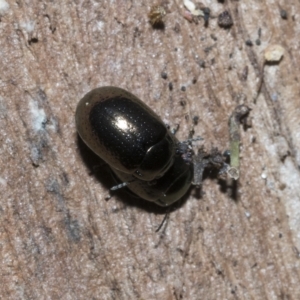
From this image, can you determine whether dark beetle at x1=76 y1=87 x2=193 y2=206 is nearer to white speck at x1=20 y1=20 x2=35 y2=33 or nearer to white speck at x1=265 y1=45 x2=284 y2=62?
white speck at x1=20 y1=20 x2=35 y2=33

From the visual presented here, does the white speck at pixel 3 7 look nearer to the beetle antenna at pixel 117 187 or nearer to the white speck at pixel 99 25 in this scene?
the white speck at pixel 99 25

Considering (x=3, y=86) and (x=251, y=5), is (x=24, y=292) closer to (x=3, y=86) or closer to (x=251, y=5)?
(x=3, y=86)

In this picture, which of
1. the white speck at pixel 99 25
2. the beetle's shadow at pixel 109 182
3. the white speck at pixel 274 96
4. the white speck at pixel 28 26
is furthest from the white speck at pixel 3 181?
the white speck at pixel 274 96

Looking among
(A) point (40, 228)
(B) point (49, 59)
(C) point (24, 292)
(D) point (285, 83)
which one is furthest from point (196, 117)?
(C) point (24, 292)

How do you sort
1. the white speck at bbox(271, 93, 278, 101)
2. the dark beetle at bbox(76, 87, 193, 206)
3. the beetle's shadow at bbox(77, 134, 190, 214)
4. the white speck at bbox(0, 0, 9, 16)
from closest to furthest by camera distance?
the dark beetle at bbox(76, 87, 193, 206) → the white speck at bbox(0, 0, 9, 16) → the beetle's shadow at bbox(77, 134, 190, 214) → the white speck at bbox(271, 93, 278, 101)

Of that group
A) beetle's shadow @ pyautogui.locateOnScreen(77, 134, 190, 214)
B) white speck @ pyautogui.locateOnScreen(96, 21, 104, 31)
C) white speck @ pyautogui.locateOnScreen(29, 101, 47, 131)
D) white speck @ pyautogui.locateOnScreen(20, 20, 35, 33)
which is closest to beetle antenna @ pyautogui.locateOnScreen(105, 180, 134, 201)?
beetle's shadow @ pyautogui.locateOnScreen(77, 134, 190, 214)

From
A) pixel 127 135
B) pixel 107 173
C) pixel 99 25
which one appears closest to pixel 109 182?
pixel 107 173
